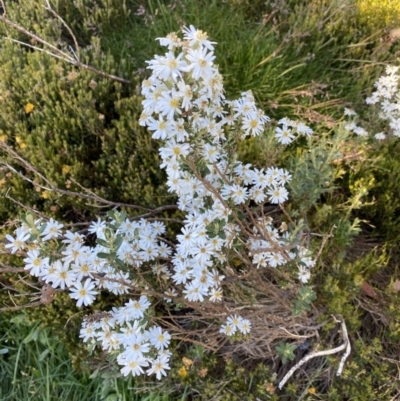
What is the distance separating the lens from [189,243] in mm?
1730

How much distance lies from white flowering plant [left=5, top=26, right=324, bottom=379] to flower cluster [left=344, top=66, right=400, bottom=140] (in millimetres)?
643

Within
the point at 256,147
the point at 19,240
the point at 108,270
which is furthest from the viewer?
the point at 256,147

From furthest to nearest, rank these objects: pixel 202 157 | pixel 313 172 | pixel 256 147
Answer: pixel 256 147 < pixel 313 172 < pixel 202 157

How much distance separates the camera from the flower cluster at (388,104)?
95.3 inches

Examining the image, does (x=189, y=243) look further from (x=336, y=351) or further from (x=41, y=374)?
(x=41, y=374)

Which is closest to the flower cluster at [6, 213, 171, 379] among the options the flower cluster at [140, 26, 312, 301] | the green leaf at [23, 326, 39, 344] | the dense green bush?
the flower cluster at [140, 26, 312, 301]

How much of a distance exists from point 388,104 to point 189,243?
1373mm

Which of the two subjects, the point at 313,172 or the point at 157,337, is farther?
the point at 313,172

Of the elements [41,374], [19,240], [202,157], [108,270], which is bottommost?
[41,374]

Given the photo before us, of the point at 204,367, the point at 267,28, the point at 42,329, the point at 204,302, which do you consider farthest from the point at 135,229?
the point at 267,28

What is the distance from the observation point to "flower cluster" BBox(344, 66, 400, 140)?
7.95 feet

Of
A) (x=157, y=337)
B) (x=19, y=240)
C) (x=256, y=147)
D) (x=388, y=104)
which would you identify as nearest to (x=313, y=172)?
(x=256, y=147)

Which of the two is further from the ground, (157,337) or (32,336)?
(157,337)

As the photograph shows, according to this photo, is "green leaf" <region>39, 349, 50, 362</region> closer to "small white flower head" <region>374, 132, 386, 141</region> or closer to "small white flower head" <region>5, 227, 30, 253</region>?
"small white flower head" <region>5, 227, 30, 253</region>
